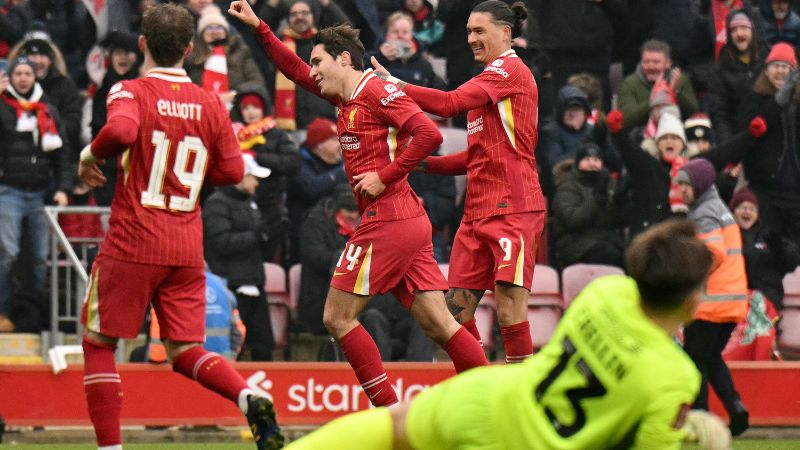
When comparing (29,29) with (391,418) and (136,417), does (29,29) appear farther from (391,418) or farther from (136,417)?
(391,418)

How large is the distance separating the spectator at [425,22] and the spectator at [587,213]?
104 inches

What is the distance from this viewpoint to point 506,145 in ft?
32.1

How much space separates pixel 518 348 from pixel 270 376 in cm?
310

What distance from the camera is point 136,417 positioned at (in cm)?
1193

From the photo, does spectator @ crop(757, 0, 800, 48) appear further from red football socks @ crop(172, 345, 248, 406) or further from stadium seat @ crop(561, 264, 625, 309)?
red football socks @ crop(172, 345, 248, 406)

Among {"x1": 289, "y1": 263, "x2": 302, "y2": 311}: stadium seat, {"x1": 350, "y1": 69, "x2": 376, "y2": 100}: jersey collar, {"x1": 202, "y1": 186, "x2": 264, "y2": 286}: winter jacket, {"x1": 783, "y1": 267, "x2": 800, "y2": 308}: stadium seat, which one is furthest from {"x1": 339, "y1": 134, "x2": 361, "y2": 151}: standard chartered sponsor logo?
{"x1": 783, "y1": 267, "x2": 800, "y2": 308}: stadium seat

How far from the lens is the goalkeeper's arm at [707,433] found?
5473 mm

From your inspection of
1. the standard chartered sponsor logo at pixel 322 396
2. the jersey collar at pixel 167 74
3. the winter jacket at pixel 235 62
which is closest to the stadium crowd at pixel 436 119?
the winter jacket at pixel 235 62

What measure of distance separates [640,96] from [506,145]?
6.43 m

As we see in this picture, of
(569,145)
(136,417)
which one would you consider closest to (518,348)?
(136,417)

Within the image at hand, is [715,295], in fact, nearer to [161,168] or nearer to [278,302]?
[278,302]

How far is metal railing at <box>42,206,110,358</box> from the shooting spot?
13.9m

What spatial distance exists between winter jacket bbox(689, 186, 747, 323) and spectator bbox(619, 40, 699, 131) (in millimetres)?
4050

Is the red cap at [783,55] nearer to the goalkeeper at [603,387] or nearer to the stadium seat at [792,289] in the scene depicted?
the stadium seat at [792,289]
